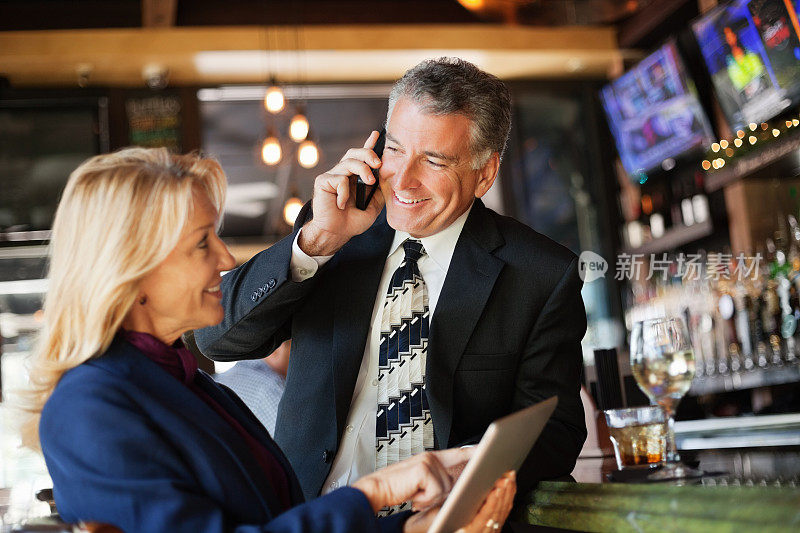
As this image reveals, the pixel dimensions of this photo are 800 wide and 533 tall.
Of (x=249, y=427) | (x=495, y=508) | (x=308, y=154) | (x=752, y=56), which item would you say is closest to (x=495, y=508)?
(x=495, y=508)

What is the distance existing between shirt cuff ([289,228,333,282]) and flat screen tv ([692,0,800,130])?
10.3 ft

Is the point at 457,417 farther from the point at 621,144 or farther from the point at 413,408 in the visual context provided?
the point at 621,144

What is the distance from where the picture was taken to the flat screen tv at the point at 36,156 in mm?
5484

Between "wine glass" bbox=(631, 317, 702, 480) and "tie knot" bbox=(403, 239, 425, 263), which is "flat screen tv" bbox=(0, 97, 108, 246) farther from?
"wine glass" bbox=(631, 317, 702, 480)

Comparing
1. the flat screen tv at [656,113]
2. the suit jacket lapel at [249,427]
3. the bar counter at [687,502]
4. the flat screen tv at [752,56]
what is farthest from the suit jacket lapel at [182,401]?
the flat screen tv at [656,113]

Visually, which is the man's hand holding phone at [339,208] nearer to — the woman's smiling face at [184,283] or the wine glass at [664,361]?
the woman's smiling face at [184,283]

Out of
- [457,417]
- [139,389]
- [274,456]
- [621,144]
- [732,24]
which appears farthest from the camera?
[621,144]

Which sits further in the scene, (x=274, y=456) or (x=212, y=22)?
(x=212, y=22)

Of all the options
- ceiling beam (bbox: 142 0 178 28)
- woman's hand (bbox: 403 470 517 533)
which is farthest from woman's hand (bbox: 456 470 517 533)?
ceiling beam (bbox: 142 0 178 28)

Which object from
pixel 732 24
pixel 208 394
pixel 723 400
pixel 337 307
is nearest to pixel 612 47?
pixel 732 24

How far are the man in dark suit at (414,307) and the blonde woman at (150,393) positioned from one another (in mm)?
392

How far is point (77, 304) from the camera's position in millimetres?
1185

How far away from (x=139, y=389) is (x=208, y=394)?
251 mm

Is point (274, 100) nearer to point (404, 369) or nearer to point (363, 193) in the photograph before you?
point (363, 193)
